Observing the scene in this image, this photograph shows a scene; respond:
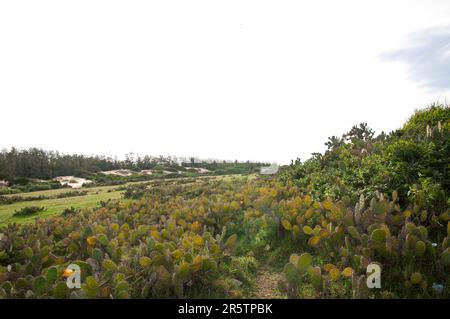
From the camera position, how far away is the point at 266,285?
3717 millimetres

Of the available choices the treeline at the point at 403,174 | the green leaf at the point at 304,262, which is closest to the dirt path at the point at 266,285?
the green leaf at the point at 304,262

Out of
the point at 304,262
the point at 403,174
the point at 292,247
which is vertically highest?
the point at 403,174

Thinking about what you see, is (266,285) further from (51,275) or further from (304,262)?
(51,275)

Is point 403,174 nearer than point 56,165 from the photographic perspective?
Yes

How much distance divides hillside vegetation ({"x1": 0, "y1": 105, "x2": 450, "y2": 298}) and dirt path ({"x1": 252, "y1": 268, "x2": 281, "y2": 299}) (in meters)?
0.02

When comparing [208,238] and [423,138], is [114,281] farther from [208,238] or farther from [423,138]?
[423,138]

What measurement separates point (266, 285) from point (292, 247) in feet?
3.09

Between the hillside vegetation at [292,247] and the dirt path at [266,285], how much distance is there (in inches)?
0.9

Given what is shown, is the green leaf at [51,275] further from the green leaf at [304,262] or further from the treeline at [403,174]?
the treeline at [403,174]

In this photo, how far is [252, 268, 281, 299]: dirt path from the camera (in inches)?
136

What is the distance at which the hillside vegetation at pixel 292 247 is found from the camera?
10.4 feet

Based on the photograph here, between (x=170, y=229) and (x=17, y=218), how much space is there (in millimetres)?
5706

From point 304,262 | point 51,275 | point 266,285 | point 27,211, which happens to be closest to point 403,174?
point 304,262
